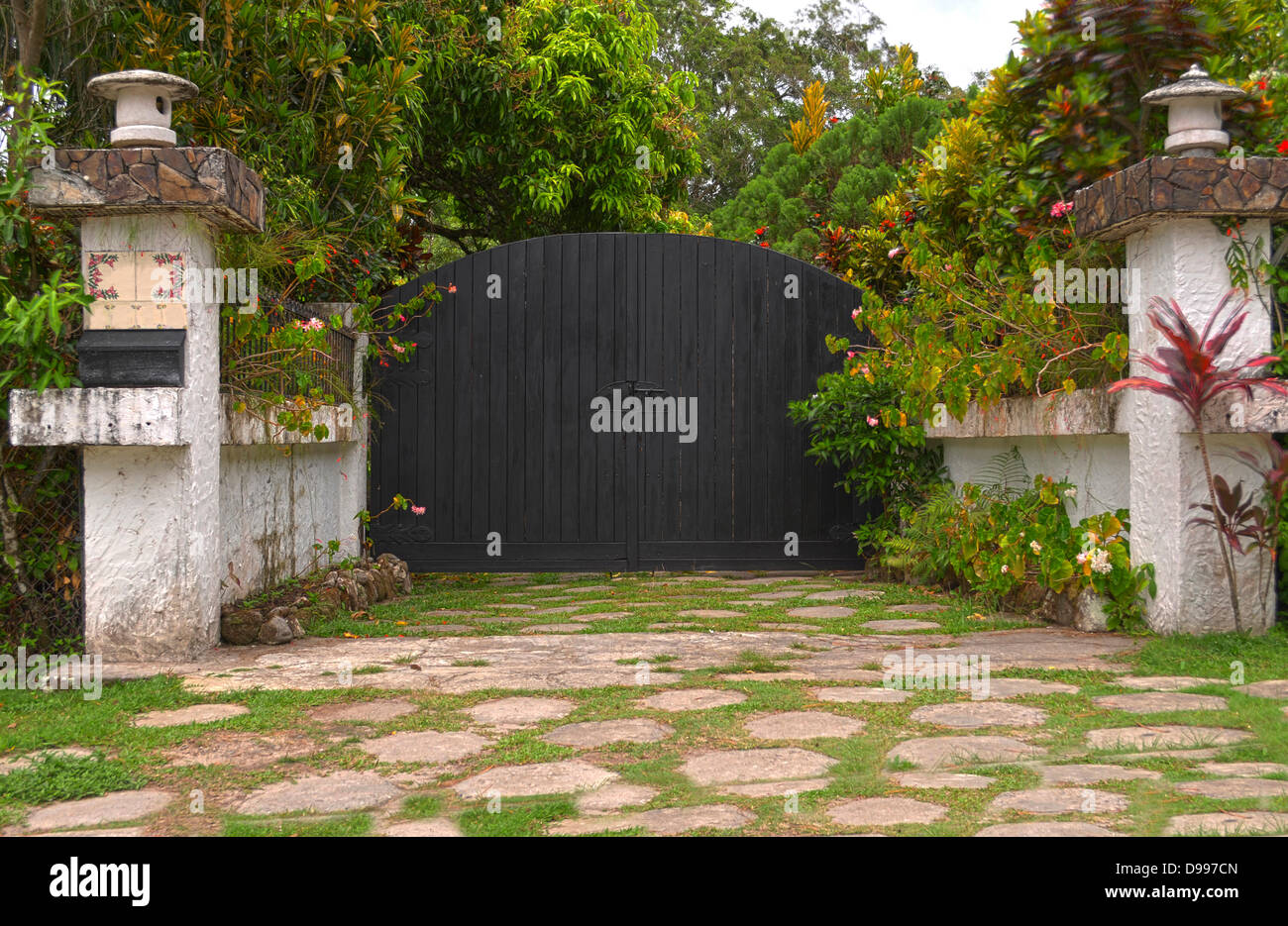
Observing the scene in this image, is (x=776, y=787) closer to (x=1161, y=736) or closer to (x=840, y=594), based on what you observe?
(x=1161, y=736)

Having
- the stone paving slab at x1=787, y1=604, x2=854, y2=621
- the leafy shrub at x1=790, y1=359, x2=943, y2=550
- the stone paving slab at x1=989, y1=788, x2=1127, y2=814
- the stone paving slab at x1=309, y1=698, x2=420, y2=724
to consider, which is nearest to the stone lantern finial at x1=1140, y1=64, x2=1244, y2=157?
the leafy shrub at x1=790, y1=359, x2=943, y2=550

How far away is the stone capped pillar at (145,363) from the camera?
3.94 m

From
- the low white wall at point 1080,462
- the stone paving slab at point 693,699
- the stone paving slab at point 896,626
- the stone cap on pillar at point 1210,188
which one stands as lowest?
the stone paving slab at point 693,699

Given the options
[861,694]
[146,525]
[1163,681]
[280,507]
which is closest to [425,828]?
[861,694]

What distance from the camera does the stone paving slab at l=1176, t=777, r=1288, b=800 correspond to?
2.43 m

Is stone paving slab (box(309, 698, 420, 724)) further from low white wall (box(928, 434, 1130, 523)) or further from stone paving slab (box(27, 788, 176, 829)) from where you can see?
low white wall (box(928, 434, 1130, 523))

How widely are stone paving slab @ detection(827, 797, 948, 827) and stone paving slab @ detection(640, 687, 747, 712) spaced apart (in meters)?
0.98

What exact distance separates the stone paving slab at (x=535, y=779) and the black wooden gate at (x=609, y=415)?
13.3 feet

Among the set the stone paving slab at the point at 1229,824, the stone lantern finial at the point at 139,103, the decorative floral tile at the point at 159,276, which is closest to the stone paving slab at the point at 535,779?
the stone paving slab at the point at 1229,824

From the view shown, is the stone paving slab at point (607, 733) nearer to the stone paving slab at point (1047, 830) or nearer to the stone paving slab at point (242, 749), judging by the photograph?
the stone paving slab at point (242, 749)

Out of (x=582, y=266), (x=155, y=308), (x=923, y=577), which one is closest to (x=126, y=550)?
(x=155, y=308)

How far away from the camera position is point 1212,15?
15.6ft

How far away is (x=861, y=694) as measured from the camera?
11.7 feet

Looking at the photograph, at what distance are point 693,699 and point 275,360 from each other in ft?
8.52
